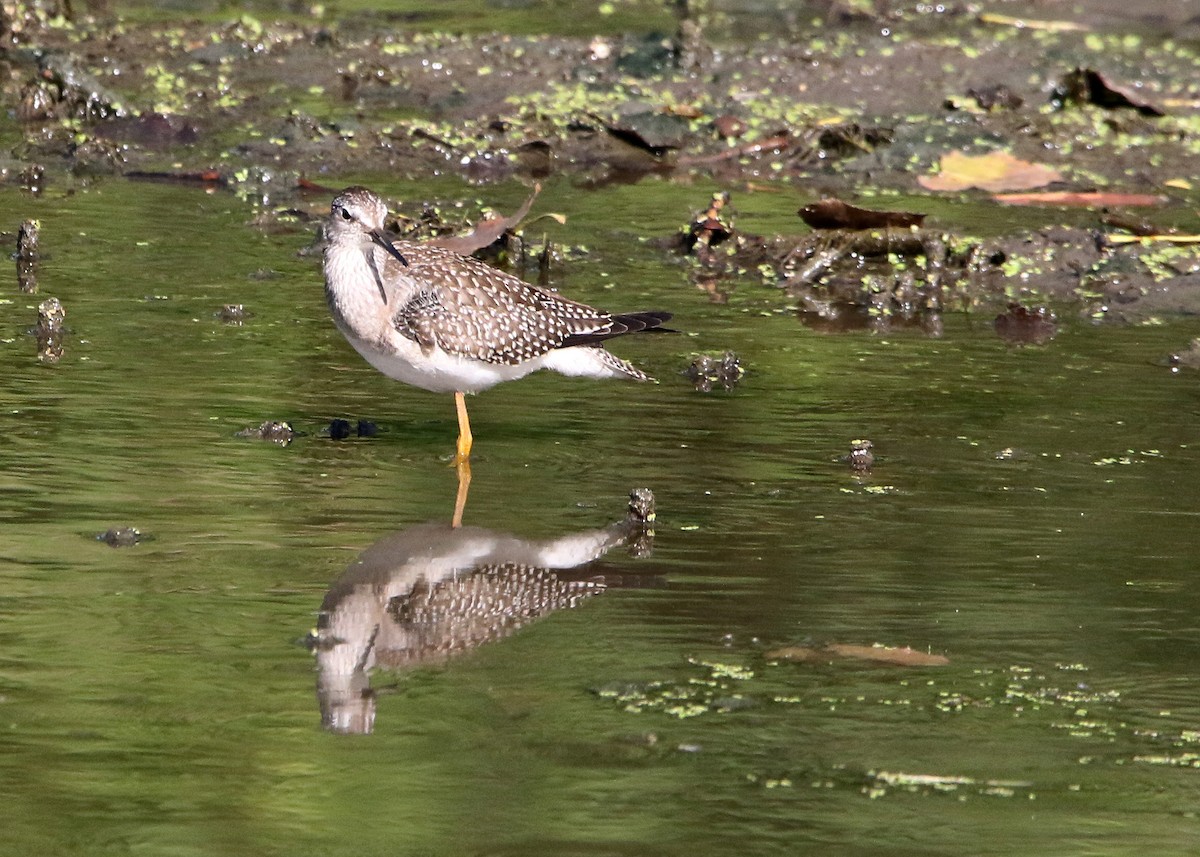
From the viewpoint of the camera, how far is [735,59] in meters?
16.4

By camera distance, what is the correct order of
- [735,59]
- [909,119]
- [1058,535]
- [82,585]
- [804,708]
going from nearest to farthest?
[804,708] → [82,585] → [1058,535] → [909,119] → [735,59]

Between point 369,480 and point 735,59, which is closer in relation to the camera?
point 369,480

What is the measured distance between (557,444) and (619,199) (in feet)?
17.1

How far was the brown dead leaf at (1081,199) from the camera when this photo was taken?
13297mm

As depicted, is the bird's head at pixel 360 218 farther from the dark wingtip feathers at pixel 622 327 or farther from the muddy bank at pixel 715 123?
the muddy bank at pixel 715 123

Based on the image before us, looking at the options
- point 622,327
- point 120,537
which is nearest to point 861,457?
point 622,327

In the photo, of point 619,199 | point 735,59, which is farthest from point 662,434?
point 735,59

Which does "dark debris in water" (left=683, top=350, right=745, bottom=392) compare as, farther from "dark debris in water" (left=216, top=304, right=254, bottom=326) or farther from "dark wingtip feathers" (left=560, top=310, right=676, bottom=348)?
"dark debris in water" (left=216, top=304, right=254, bottom=326)

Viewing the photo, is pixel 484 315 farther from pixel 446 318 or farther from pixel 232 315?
pixel 232 315

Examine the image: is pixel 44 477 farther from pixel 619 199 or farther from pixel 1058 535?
pixel 619 199

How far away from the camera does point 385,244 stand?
8406mm

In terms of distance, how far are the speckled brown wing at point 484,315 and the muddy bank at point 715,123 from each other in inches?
103

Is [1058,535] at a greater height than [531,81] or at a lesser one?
lesser

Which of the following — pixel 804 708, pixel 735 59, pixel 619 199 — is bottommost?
pixel 804 708
